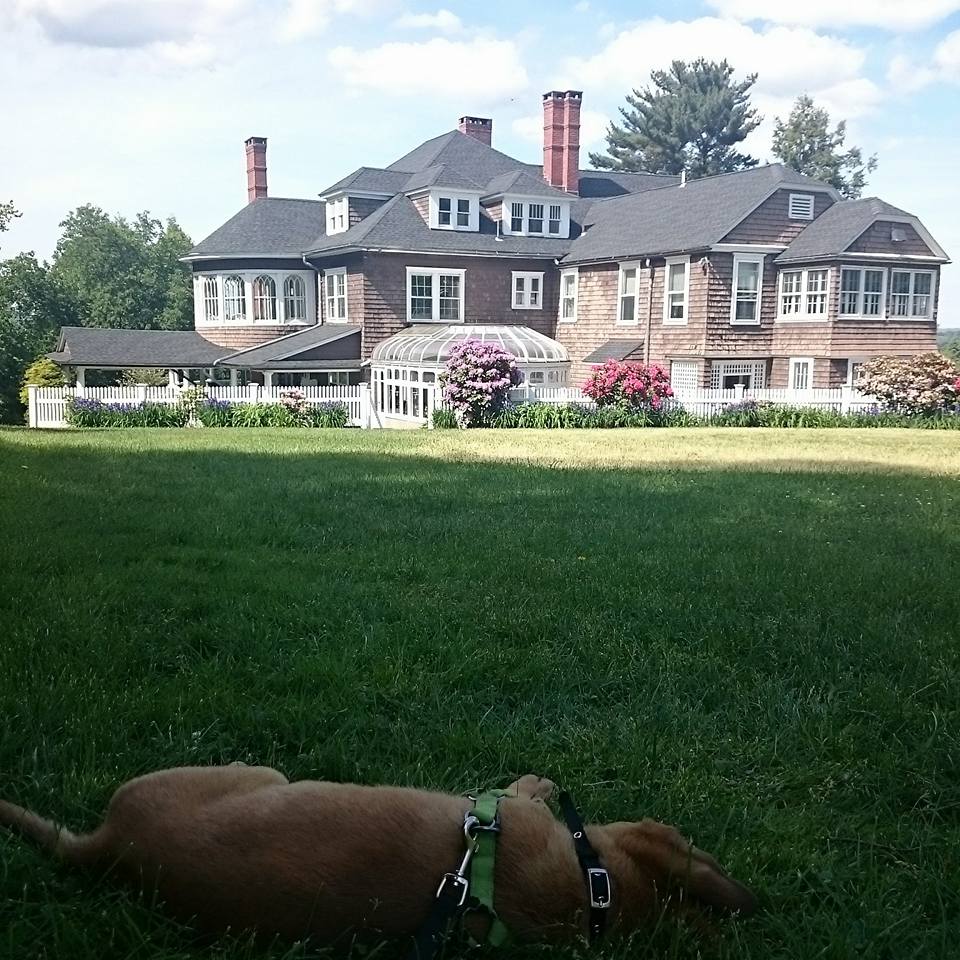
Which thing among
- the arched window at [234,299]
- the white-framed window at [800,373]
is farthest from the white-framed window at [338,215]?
the white-framed window at [800,373]

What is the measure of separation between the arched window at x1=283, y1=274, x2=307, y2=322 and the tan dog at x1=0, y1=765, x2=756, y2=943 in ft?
116

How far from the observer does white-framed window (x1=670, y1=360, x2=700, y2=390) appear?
102 feet

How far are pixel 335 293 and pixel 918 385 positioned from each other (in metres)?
19.7

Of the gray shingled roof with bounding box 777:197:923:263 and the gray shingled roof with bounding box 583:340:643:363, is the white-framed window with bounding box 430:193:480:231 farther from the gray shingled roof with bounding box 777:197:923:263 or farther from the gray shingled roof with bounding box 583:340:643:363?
the gray shingled roof with bounding box 777:197:923:263

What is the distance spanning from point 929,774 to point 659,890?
1.72 m

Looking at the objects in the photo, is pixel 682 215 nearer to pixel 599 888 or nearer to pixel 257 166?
pixel 257 166

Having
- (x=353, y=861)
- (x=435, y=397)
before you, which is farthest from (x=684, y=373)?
(x=353, y=861)

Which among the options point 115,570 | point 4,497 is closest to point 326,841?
point 115,570

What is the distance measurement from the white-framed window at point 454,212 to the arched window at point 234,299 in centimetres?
801

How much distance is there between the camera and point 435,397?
27.6 meters

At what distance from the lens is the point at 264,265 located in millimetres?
36625

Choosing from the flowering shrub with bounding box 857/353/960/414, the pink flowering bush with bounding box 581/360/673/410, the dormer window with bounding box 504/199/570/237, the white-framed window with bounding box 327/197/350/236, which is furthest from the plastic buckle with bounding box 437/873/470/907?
the white-framed window with bounding box 327/197/350/236

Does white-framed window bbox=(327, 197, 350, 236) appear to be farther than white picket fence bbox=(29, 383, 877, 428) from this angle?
Yes

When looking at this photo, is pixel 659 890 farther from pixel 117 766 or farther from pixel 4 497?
pixel 4 497
